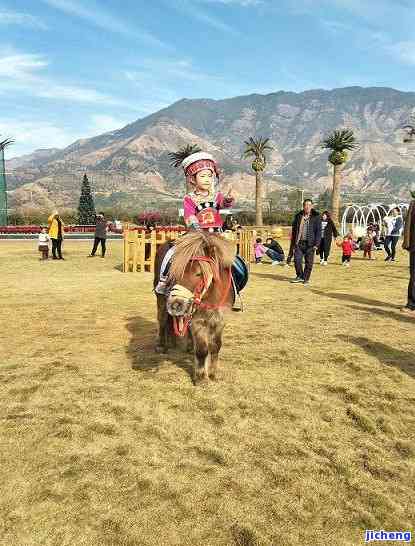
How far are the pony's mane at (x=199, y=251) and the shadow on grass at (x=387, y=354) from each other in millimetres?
2747

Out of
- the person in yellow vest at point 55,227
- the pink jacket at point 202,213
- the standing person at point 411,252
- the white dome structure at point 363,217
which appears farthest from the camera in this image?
the white dome structure at point 363,217

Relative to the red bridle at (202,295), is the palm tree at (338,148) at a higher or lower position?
higher

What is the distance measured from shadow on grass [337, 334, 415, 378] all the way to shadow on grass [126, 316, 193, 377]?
103 inches

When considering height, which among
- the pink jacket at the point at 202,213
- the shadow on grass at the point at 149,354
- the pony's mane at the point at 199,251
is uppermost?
the pink jacket at the point at 202,213

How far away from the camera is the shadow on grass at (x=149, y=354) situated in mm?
5561

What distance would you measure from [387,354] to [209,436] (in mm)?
3453

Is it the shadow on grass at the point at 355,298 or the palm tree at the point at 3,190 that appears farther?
the palm tree at the point at 3,190

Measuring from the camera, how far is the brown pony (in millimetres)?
4277

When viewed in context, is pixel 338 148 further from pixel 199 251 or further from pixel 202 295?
pixel 202 295

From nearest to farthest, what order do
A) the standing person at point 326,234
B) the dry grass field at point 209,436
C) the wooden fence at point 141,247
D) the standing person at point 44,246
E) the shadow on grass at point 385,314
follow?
1. the dry grass field at point 209,436
2. the shadow on grass at point 385,314
3. the wooden fence at point 141,247
4. the standing person at point 326,234
5. the standing person at point 44,246

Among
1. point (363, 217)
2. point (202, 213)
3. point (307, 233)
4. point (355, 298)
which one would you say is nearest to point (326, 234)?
point (307, 233)

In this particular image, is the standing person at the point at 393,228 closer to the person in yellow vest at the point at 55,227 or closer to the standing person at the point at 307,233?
the standing person at the point at 307,233

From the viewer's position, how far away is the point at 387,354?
6023 millimetres

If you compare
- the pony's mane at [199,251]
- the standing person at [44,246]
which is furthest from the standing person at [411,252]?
the standing person at [44,246]
